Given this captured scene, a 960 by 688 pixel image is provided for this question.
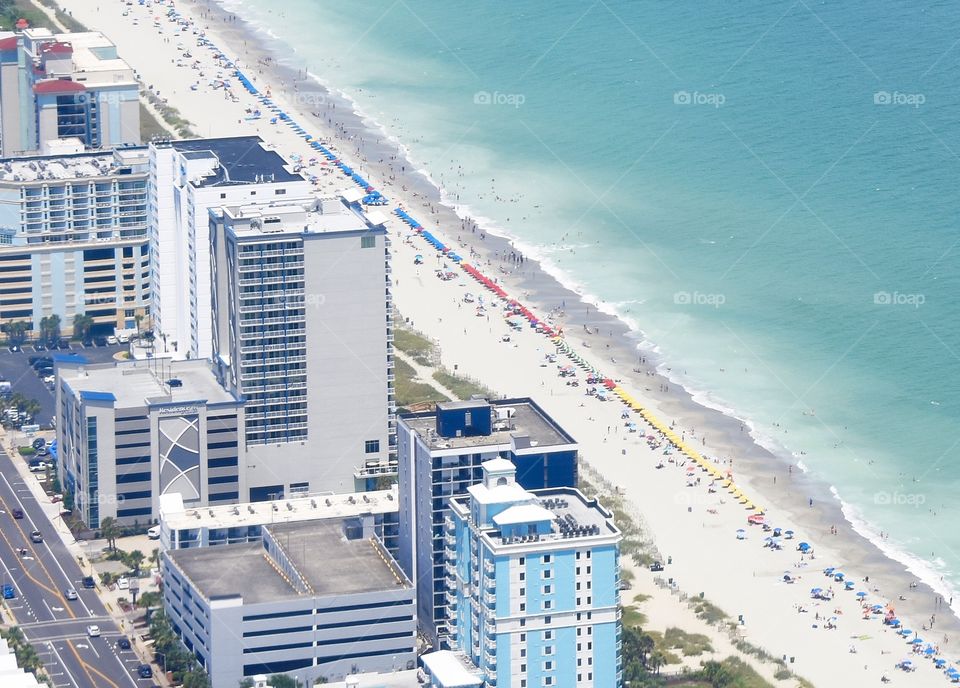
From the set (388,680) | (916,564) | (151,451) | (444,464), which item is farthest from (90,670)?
(916,564)

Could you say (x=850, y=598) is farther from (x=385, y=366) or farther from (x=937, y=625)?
(x=385, y=366)

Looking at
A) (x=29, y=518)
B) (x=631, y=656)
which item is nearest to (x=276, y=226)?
(x=29, y=518)

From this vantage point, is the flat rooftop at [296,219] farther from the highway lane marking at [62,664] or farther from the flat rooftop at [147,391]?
the highway lane marking at [62,664]

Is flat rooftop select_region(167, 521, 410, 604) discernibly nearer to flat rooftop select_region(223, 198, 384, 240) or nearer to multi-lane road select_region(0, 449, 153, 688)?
multi-lane road select_region(0, 449, 153, 688)

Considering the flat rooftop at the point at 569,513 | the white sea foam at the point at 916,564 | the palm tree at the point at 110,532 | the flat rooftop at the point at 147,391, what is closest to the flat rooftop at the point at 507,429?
the flat rooftop at the point at 569,513

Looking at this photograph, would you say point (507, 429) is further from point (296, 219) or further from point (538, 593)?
point (296, 219)

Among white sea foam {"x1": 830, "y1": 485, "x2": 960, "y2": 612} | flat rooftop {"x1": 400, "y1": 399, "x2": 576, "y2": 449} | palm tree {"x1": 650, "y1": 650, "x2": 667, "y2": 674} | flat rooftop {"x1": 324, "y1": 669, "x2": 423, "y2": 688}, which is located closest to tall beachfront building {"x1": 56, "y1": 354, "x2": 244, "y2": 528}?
flat rooftop {"x1": 400, "y1": 399, "x2": 576, "y2": 449}

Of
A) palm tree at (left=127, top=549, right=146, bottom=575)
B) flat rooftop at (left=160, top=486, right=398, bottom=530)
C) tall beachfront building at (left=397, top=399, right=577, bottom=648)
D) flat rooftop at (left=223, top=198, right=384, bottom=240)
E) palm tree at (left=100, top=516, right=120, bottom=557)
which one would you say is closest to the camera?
tall beachfront building at (left=397, top=399, right=577, bottom=648)
